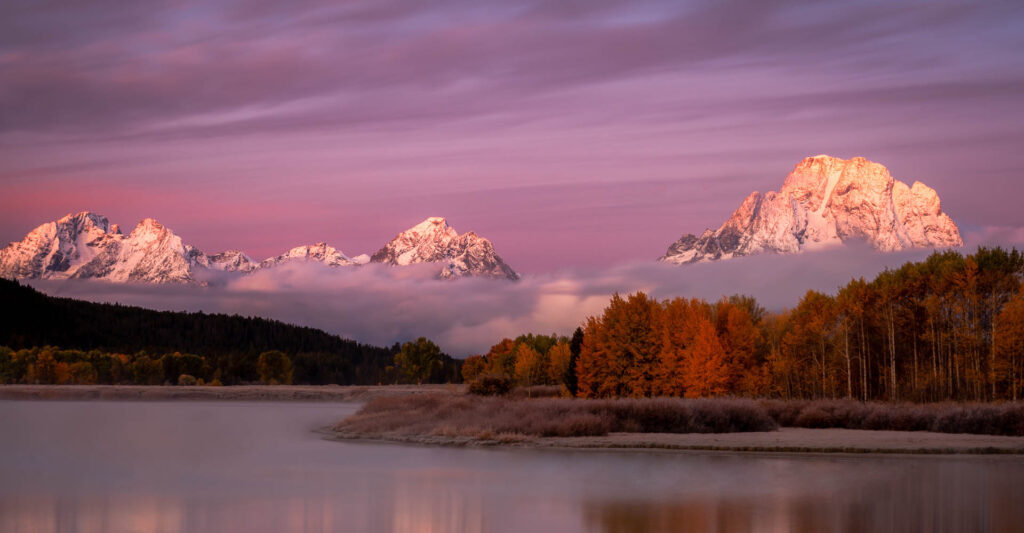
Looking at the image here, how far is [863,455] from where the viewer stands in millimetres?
39375

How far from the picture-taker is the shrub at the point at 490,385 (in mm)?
77500

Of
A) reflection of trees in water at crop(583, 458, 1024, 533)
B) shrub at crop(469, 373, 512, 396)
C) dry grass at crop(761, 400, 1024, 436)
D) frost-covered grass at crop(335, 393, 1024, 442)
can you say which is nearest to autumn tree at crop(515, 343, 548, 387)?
shrub at crop(469, 373, 512, 396)

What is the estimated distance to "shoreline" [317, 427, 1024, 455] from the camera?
1590 inches

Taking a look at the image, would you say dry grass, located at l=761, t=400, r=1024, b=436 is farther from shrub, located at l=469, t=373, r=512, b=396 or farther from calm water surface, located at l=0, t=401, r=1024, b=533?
shrub, located at l=469, t=373, r=512, b=396

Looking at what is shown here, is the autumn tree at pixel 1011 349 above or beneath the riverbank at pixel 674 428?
above

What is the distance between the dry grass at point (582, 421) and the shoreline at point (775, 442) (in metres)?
1.10

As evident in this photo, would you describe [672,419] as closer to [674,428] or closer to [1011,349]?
[674,428]

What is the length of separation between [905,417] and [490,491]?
30394 mm

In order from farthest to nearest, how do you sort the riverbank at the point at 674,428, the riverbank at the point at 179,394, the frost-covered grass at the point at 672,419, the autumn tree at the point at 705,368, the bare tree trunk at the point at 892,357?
the riverbank at the point at 179,394
the autumn tree at the point at 705,368
the bare tree trunk at the point at 892,357
the frost-covered grass at the point at 672,419
the riverbank at the point at 674,428

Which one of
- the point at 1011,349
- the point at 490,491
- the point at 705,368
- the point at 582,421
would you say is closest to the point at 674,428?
the point at 582,421

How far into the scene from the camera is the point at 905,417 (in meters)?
51.2

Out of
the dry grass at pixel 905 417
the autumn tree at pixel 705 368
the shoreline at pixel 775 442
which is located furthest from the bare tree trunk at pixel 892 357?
the shoreline at pixel 775 442

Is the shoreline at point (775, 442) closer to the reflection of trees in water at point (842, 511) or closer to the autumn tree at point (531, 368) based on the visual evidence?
the reflection of trees in water at point (842, 511)

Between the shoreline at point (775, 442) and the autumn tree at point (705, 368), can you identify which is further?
the autumn tree at point (705, 368)
